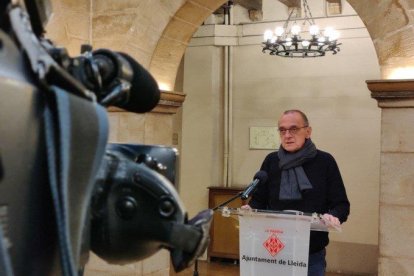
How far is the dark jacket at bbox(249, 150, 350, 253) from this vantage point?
2777 millimetres

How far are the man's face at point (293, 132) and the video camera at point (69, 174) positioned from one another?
2218 millimetres

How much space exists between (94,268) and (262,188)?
2189 mm

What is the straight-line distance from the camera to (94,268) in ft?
15.4

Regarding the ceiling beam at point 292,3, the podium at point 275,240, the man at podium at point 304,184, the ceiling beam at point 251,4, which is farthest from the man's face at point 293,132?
the ceiling beam at point 251,4

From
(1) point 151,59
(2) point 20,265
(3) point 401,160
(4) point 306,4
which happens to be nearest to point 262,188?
(3) point 401,160

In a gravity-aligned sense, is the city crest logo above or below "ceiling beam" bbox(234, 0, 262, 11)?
below

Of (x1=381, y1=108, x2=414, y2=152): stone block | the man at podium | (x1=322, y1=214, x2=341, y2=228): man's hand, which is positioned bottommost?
(x1=322, y1=214, x2=341, y2=228): man's hand

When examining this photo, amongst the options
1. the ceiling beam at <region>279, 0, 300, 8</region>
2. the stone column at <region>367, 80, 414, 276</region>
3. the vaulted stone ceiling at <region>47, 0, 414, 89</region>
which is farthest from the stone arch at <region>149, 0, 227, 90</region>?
the ceiling beam at <region>279, 0, 300, 8</region>

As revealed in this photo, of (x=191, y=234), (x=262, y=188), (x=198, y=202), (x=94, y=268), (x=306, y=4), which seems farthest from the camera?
(x=198, y=202)

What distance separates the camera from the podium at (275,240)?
2557 mm

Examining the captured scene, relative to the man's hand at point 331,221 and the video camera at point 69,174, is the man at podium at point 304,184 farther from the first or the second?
the video camera at point 69,174

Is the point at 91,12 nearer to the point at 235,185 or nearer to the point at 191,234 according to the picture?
the point at 235,185

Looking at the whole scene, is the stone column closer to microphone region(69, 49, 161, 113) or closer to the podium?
the podium

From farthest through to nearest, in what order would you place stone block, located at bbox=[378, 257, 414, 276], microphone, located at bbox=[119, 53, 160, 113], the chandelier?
the chandelier, stone block, located at bbox=[378, 257, 414, 276], microphone, located at bbox=[119, 53, 160, 113]
